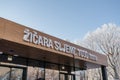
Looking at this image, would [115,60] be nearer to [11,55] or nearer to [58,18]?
[58,18]

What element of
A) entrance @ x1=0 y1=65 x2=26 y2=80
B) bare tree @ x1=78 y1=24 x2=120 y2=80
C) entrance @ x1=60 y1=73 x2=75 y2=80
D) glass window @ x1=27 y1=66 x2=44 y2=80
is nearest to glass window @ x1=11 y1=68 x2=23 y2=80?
entrance @ x1=0 y1=65 x2=26 y2=80

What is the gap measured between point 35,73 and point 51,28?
5698 millimetres

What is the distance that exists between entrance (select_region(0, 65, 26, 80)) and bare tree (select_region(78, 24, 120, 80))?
733 inches

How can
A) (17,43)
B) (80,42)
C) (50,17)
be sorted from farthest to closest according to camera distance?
1. (80,42)
2. (50,17)
3. (17,43)

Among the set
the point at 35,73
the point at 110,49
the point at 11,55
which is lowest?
the point at 35,73

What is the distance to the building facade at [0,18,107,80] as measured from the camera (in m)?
6.70

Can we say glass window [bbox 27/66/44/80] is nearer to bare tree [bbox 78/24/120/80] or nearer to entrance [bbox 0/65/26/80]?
entrance [bbox 0/65/26/80]

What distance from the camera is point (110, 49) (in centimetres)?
2641

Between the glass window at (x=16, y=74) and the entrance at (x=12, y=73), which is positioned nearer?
the entrance at (x=12, y=73)

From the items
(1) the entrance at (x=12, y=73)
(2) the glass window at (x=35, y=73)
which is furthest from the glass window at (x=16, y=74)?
(2) the glass window at (x=35, y=73)

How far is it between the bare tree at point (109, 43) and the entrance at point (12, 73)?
733 inches

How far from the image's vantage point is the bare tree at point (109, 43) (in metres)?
25.8

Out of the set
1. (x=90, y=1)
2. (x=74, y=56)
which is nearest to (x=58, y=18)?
(x=90, y=1)

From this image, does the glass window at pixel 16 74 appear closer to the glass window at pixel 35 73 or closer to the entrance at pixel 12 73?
the entrance at pixel 12 73
